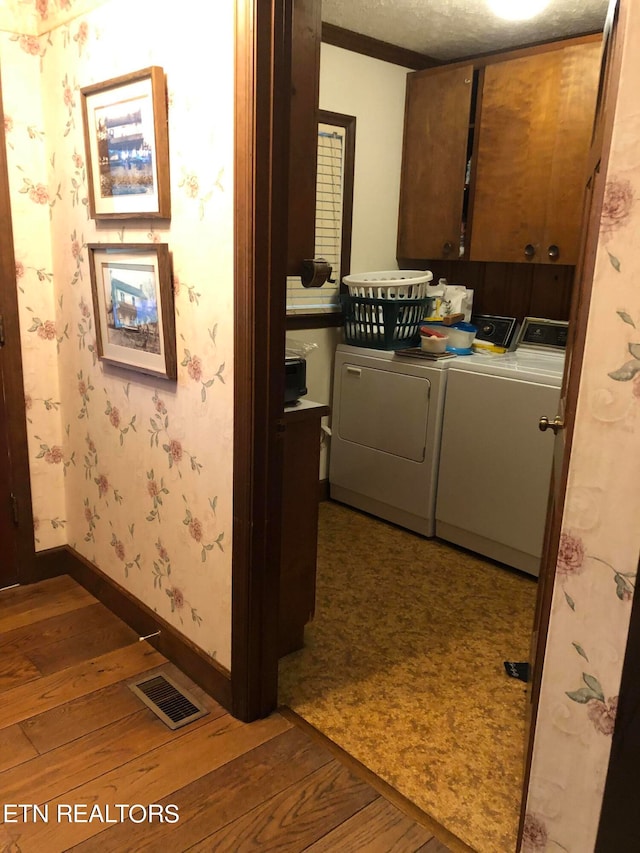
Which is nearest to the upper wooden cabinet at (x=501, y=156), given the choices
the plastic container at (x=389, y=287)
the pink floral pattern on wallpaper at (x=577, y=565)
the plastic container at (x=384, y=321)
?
the plastic container at (x=389, y=287)

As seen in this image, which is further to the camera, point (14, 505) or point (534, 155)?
point (534, 155)

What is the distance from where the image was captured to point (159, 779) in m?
1.74

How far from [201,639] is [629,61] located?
181 centimetres

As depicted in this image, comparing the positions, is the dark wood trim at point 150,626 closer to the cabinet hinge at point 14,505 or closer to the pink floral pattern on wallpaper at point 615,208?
the cabinet hinge at point 14,505

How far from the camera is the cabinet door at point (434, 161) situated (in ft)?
10.8

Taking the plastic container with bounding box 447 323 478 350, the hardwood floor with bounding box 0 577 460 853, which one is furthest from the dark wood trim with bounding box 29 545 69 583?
the plastic container with bounding box 447 323 478 350

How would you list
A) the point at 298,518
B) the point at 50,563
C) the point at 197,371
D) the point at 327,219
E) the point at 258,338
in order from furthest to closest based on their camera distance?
the point at 327,219, the point at 50,563, the point at 298,518, the point at 197,371, the point at 258,338

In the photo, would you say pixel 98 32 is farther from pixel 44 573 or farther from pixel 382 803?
pixel 382 803

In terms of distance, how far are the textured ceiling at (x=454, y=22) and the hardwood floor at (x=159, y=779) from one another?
8.98 ft

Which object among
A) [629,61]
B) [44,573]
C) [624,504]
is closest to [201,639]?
[44,573]

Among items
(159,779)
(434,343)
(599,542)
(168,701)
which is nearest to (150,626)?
(168,701)

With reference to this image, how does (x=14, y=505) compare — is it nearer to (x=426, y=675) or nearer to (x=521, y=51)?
(x=426, y=675)

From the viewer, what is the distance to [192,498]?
2.03 m

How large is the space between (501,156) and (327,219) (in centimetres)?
87
